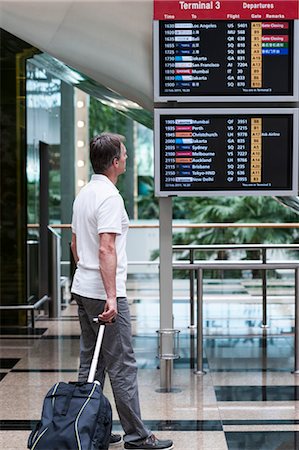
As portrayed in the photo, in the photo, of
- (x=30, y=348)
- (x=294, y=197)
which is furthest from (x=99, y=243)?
(x=30, y=348)

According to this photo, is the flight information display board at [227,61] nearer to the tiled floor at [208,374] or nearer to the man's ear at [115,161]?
the man's ear at [115,161]

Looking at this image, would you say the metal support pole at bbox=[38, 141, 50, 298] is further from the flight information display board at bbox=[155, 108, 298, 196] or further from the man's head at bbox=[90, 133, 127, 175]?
the man's head at bbox=[90, 133, 127, 175]

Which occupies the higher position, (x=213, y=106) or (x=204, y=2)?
(x=204, y=2)

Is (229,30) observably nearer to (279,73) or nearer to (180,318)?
(279,73)

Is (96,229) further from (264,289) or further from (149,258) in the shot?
(149,258)

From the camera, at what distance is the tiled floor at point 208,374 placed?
16.2 ft

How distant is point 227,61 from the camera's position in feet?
19.0

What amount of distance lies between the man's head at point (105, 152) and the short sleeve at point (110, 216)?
229 millimetres

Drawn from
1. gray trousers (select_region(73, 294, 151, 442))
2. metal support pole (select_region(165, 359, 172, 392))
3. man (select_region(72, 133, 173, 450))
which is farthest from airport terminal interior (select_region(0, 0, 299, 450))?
man (select_region(72, 133, 173, 450))

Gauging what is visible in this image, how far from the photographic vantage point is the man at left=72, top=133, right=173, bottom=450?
14.0 feet

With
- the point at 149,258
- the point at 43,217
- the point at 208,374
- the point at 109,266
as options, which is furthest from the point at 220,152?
the point at 149,258

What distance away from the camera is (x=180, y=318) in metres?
9.13

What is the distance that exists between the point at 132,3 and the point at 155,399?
2479 millimetres

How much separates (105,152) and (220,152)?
1491 mm
